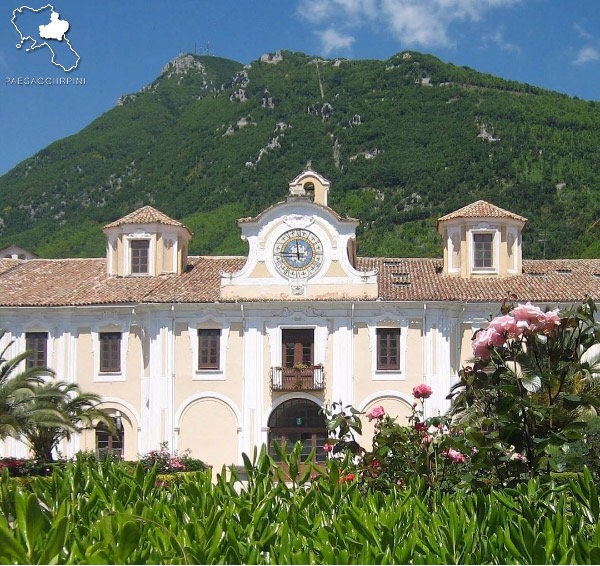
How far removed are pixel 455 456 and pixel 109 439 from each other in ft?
71.6

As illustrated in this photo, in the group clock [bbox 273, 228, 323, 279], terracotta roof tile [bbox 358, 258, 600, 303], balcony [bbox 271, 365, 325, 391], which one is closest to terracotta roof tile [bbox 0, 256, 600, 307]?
terracotta roof tile [bbox 358, 258, 600, 303]

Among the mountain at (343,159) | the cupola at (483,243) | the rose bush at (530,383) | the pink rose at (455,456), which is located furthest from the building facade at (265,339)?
the mountain at (343,159)

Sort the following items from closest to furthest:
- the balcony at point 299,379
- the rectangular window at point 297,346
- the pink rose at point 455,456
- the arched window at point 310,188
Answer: the pink rose at point 455,456 < the balcony at point 299,379 < the rectangular window at point 297,346 < the arched window at point 310,188

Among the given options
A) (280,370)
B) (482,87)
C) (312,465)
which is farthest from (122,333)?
(482,87)

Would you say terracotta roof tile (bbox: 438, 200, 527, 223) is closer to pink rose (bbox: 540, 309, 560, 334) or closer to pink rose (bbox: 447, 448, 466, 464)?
pink rose (bbox: 447, 448, 466, 464)

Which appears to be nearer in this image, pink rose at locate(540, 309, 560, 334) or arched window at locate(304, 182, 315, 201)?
pink rose at locate(540, 309, 560, 334)

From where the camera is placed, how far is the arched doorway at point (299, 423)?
30484 millimetres

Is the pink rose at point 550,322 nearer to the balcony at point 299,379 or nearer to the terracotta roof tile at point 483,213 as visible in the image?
the balcony at point 299,379

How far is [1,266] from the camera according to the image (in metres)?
35.6

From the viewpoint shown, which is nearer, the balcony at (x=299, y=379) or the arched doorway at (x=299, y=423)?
the balcony at (x=299, y=379)

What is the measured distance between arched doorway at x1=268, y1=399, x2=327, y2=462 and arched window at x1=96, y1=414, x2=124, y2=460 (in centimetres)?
504

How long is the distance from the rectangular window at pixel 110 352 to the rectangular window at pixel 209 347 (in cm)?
296

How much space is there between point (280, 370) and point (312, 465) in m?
21.7

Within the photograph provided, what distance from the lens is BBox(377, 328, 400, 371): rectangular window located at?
30.5 m
